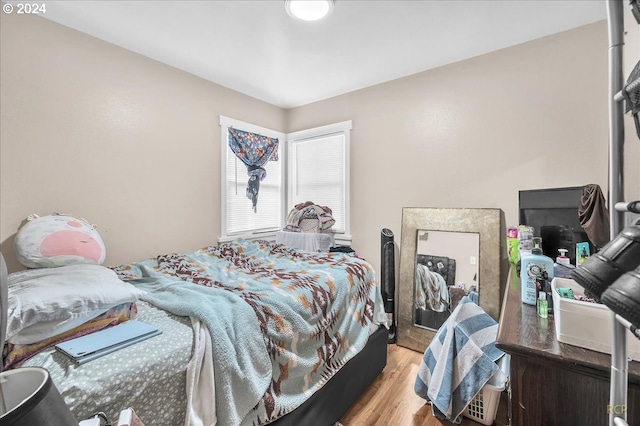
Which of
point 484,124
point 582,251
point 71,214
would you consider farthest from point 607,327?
point 71,214

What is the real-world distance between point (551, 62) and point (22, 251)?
384cm

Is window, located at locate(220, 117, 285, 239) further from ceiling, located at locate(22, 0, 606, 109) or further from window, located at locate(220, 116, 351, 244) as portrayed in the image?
ceiling, located at locate(22, 0, 606, 109)

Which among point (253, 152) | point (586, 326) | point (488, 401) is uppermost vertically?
point (253, 152)

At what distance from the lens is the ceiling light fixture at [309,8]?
1.74 m

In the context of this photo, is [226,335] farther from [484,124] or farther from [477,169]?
[484,124]

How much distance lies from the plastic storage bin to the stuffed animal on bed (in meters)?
2.59

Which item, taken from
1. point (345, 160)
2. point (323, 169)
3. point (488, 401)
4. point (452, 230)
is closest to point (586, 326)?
point (488, 401)

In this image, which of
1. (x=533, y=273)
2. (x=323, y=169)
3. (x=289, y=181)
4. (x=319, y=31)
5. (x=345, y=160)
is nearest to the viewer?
(x=533, y=273)

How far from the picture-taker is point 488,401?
5.59ft

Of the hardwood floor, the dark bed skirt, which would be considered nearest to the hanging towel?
the hardwood floor

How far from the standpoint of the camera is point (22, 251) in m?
1.66

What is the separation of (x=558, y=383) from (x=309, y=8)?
2175 mm

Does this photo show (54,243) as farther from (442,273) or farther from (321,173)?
(442,273)

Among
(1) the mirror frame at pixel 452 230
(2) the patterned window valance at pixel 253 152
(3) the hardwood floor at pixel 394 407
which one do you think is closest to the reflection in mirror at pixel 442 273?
(1) the mirror frame at pixel 452 230
